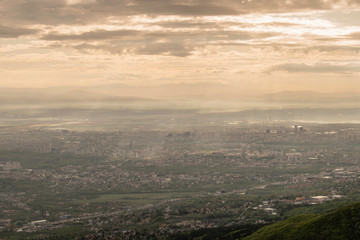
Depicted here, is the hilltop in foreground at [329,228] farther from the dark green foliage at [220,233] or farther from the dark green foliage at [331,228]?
the dark green foliage at [220,233]

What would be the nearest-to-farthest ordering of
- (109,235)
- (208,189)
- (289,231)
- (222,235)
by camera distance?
(289,231), (222,235), (109,235), (208,189)

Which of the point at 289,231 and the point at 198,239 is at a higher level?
the point at 289,231

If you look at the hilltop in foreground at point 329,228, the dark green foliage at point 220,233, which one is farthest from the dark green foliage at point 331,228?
the dark green foliage at point 220,233

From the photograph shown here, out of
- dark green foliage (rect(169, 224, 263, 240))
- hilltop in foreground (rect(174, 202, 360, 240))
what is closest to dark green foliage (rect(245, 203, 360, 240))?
hilltop in foreground (rect(174, 202, 360, 240))

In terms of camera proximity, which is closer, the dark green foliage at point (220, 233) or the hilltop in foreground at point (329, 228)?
the hilltop in foreground at point (329, 228)

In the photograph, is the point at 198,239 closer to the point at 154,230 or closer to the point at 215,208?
the point at 154,230

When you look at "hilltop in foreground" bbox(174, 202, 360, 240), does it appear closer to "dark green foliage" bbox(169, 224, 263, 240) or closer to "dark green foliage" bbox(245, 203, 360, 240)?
"dark green foliage" bbox(245, 203, 360, 240)

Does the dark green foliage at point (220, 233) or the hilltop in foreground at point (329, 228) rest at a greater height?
the hilltop in foreground at point (329, 228)

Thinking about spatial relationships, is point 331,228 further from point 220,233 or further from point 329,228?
point 220,233

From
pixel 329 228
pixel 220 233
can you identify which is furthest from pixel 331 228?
pixel 220 233

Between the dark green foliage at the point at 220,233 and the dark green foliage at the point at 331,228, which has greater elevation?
the dark green foliage at the point at 331,228

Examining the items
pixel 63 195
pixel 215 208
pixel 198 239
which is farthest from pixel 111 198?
pixel 198 239
